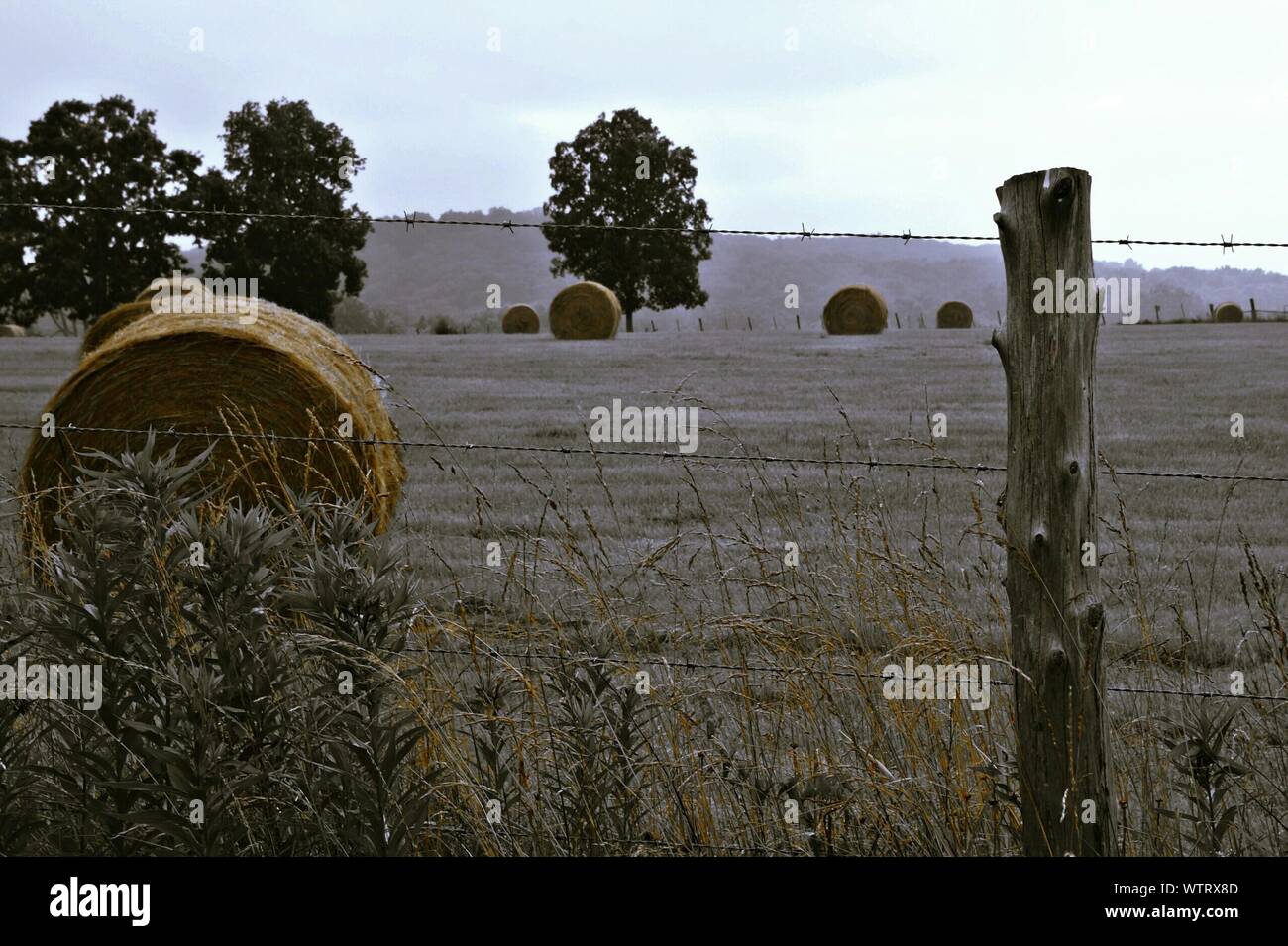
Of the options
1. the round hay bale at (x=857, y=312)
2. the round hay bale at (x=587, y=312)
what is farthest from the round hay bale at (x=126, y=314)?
the round hay bale at (x=857, y=312)

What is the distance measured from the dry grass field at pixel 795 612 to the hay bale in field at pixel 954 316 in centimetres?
2605

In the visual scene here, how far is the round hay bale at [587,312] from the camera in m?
34.2

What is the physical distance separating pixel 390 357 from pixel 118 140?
98.2 feet

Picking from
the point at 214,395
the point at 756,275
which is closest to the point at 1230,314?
the point at 214,395

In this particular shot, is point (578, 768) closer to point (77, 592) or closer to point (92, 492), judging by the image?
point (77, 592)

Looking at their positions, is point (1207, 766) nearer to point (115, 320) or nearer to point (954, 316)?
point (115, 320)

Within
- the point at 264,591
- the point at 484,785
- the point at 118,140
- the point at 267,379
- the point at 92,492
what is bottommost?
the point at 484,785

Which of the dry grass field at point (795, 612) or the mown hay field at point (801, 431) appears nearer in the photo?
the dry grass field at point (795, 612)

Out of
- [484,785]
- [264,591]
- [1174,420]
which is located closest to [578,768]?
[484,785]

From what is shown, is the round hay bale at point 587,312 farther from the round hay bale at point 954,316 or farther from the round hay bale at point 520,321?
the round hay bale at point 954,316

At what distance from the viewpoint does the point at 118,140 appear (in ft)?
165

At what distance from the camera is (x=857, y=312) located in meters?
38.8

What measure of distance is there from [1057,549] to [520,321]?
43703mm
